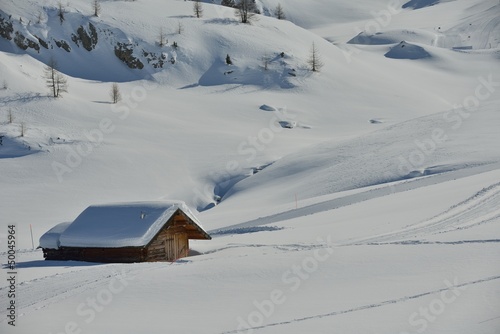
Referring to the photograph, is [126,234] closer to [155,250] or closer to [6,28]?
[155,250]

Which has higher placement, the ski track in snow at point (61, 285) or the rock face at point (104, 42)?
the rock face at point (104, 42)

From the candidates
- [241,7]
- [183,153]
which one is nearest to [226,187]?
[183,153]

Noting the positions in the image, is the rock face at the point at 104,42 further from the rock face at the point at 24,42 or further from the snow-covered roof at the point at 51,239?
the snow-covered roof at the point at 51,239

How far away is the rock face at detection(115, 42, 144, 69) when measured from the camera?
8175 cm

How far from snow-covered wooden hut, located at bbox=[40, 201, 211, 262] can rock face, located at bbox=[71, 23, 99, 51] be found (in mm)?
58313

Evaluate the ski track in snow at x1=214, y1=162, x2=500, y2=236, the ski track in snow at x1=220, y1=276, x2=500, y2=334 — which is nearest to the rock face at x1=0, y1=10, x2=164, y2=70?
the ski track in snow at x1=214, y1=162, x2=500, y2=236

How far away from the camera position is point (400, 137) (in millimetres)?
51719

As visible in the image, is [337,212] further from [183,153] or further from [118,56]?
[118,56]

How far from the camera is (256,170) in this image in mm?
52750

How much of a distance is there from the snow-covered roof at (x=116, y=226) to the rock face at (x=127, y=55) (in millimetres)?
56465

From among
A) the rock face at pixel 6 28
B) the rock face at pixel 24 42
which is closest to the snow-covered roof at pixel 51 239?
the rock face at pixel 24 42

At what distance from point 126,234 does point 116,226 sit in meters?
0.91

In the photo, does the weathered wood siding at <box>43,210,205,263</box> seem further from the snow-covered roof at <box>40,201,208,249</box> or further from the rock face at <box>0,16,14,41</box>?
the rock face at <box>0,16,14,41</box>

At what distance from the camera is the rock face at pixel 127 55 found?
81750mm
